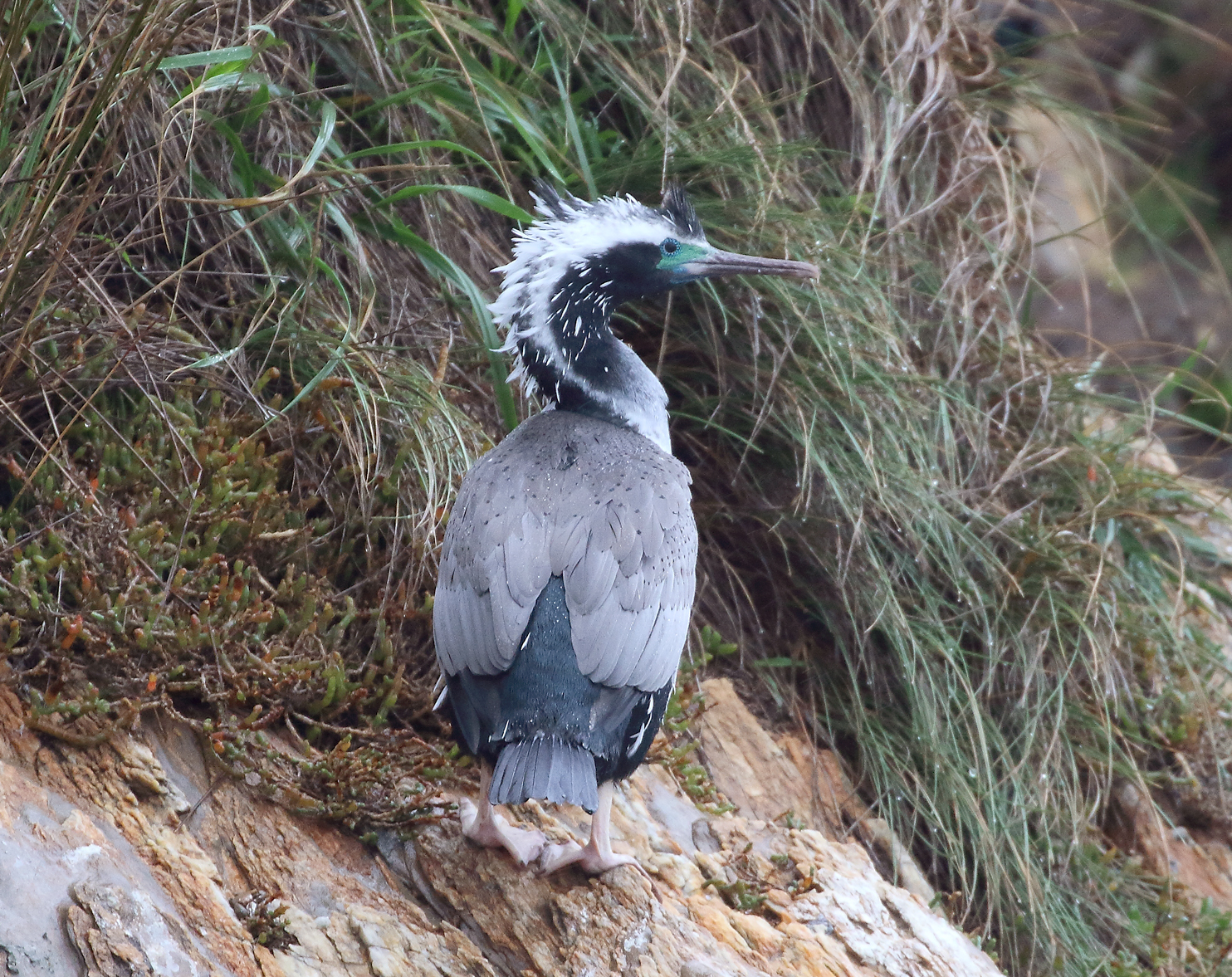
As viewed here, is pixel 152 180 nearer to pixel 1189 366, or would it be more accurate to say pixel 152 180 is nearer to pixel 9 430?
pixel 9 430

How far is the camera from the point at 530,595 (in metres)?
3.46

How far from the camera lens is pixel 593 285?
168 inches

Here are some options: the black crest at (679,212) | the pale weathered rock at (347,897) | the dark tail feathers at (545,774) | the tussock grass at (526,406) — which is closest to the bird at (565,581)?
the dark tail feathers at (545,774)

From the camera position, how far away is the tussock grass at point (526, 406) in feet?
12.1

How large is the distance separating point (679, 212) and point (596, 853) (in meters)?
2.26

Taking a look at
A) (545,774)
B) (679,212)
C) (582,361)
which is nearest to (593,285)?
(582,361)

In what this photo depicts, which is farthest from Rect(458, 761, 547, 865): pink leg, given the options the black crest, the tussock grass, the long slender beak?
the black crest

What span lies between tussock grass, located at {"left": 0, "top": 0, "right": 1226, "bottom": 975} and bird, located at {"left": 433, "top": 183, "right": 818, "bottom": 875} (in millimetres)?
429

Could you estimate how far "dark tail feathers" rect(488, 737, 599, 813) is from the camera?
312 centimetres

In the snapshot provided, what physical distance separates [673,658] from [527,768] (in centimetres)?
63

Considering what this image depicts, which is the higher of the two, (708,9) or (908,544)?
(708,9)

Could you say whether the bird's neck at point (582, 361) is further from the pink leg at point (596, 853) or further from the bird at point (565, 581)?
the pink leg at point (596, 853)

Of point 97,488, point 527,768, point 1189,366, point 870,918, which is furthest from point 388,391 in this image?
point 1189,366

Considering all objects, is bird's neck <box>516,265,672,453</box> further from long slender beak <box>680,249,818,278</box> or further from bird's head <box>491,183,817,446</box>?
long slender beak <box>680,249,818,278</box>
